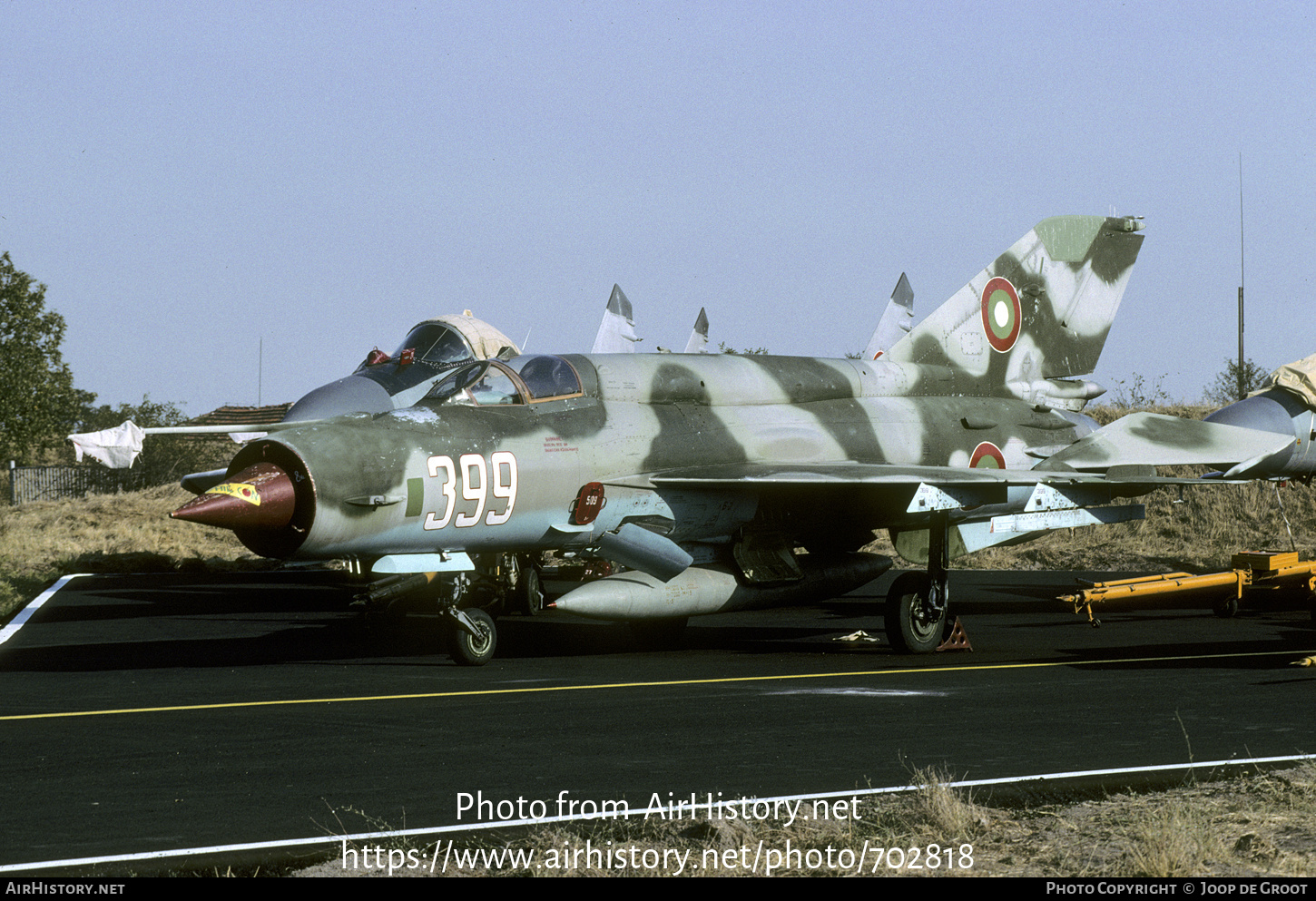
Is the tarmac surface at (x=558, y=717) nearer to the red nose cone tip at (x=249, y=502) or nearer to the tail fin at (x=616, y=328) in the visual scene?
the red nose cone tip at (x=249, y=502)

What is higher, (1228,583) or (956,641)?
(1228,583)

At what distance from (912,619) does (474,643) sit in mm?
4596

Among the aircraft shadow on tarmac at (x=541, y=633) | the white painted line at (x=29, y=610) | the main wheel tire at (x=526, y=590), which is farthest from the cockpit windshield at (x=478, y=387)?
the white painted line at (x=29, y=610)

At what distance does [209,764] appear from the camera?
26.7ft

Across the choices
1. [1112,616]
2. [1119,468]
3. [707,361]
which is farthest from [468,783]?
[1112,616]

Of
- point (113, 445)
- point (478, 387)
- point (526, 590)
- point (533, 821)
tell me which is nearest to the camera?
point (533, 821)

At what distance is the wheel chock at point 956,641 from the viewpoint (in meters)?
14.3

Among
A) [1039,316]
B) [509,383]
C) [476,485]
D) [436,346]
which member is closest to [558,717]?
[476,485]

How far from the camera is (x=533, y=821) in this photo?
655 centimetres

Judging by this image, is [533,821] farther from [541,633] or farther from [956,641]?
[541,633]

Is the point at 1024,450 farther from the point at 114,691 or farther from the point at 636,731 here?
the point at 114,691

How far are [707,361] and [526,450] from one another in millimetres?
3274

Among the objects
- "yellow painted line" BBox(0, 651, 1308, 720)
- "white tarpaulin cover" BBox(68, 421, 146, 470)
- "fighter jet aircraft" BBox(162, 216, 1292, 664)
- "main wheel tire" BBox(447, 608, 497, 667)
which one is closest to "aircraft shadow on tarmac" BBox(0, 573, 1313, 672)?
"yellow painted line" BBox(0, 651, 1308, 720)

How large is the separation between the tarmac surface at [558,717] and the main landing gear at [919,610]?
1.38 feet
